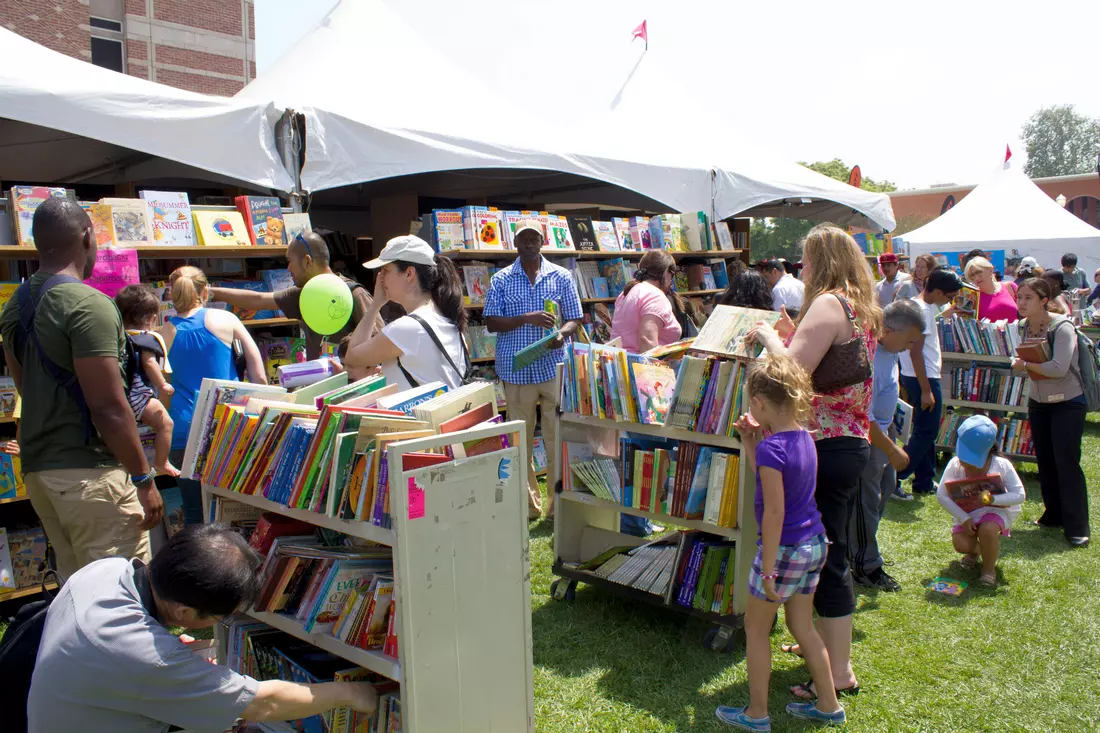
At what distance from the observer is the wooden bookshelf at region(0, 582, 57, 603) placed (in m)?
4.00

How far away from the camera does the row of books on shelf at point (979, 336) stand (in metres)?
6.92

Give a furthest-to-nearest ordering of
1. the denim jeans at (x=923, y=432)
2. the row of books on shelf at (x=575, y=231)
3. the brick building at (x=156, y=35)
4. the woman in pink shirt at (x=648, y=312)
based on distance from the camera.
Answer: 1. the brick building at (x=156, y=35)
2. the row of books on shelf at (x=575, y=231)
3. the denim jeans at (x=923, y=432)
4. the woman in pink shirt at (x=648, y=312)

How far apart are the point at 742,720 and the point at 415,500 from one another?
1.70 meters

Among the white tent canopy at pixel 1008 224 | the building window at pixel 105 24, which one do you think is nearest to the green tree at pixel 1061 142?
the white tent canopy at pixel 1008 224

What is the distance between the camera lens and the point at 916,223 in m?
39.4

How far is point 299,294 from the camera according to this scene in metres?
4.85

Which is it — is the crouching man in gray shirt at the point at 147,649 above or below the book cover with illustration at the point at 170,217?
below

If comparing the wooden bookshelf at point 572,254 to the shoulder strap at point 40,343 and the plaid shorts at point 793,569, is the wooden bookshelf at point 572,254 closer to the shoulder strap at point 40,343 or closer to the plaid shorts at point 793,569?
the shoulder strap at point 40,343

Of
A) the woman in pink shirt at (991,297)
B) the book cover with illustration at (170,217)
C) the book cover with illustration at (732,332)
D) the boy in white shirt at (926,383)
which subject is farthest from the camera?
the woman in pink shirt at (991,297)

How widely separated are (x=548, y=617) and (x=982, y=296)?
19.1 feet

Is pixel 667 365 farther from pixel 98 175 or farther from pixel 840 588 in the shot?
pixel 98 175

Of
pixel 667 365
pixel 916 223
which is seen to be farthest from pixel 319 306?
pixel 916 223

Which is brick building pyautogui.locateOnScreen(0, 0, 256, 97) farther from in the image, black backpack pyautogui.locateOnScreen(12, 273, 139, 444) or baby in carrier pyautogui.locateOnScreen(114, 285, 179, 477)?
black backpack pyautogui.locateOnScreen(12, 273, 139, 444)

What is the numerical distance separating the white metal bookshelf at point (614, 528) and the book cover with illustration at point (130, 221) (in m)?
2.69
